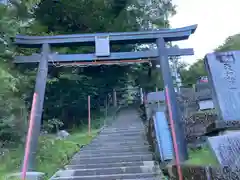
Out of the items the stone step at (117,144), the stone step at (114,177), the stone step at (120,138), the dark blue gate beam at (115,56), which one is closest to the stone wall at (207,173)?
the stone step at (114,177)

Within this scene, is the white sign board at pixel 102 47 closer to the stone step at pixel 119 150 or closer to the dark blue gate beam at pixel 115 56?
the dark blue gate beam at pixel 115 56

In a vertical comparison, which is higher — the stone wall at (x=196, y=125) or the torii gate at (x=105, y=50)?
the torii gate at (x=105, y=50)

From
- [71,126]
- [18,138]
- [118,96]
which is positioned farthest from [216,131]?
[118,96]

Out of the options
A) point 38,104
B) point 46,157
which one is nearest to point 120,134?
point 46,157

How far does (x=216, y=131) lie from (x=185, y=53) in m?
3.57

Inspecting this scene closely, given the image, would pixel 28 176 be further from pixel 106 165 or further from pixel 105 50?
pixel 105 50

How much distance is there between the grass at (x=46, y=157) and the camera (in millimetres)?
7008

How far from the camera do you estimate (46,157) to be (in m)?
7.75

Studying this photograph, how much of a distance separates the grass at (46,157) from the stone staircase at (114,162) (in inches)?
9.2

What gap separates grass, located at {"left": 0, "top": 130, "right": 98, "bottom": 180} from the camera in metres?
7.01

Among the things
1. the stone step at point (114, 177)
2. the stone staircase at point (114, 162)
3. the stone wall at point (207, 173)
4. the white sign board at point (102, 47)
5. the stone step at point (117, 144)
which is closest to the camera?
the stone wall at point (207, 173)

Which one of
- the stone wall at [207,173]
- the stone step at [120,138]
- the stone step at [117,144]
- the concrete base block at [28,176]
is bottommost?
the stone wall at [207,173]

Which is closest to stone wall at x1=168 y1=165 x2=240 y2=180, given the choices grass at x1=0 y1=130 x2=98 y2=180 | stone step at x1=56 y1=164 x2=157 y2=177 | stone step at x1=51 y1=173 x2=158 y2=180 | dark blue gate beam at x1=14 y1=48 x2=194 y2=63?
stone step at x1=51 y1=173 x2=158 y2=180

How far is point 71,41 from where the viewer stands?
8.98 meters
